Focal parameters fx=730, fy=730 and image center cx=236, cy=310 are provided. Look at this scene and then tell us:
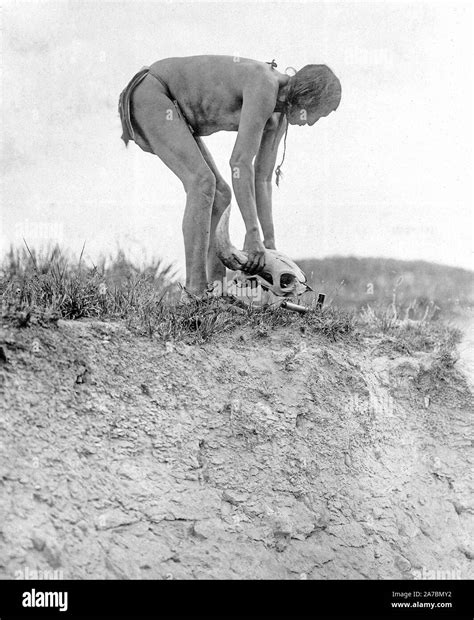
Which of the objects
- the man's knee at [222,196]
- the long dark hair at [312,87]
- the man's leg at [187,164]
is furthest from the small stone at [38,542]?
the long dark hair at [312,87]

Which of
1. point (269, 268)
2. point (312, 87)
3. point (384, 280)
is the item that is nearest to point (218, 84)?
point (312, 87)

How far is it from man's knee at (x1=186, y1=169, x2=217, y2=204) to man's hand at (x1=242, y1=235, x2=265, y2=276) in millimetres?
434

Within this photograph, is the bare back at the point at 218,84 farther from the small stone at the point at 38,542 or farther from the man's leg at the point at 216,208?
the small stone at the point at 38,542

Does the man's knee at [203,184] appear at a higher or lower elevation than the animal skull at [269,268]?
higher

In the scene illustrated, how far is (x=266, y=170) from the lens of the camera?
6.01 m


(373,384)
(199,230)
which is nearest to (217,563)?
(373,384)

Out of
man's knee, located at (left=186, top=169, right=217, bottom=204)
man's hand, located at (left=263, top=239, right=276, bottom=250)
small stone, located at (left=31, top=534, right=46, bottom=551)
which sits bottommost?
small stone, located at (left=31, top=534, right=46, bottom=551)

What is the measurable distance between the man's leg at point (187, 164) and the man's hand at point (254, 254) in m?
0.31

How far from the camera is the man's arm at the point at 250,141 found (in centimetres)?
539

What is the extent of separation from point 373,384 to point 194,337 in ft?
4.98

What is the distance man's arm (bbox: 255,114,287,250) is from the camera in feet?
19.7

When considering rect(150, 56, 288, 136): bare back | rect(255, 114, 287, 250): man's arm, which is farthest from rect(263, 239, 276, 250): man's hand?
rect(150, 56, 288, 136): bare back

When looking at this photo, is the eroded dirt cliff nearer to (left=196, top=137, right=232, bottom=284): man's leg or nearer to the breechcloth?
(left=196, top=137, right=232, bottom=284): man's leg

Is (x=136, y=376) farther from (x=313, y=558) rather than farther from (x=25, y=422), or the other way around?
(x=313, y=558)
